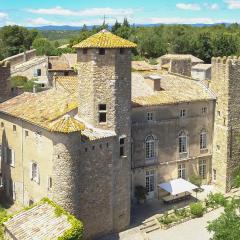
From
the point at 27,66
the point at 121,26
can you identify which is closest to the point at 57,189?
the point at 27,66

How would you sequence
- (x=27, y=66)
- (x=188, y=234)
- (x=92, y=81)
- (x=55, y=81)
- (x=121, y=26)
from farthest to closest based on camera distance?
1. (x=121, y=26)
2. (x=27, y=66)
3. (x=55, y=81)
4. (x=188, y=234)
5. (x=92, y=81)

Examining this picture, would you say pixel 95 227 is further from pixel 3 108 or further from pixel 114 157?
pixel 3 108

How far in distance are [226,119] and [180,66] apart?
1043 centimetres

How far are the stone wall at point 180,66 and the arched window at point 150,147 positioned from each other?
12.1 metres

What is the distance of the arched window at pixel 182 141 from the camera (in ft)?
138

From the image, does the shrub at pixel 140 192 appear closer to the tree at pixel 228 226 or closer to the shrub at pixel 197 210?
the shrub at pixel 197 210

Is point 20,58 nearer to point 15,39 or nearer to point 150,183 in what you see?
point 15,39

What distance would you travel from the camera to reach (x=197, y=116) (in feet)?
140

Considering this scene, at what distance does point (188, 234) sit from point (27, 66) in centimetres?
4806

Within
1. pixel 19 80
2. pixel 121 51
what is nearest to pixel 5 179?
pixel 121 51

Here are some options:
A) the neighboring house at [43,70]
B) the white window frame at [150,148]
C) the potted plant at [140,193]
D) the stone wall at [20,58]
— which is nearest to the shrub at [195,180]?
the white window frame at [150,148]

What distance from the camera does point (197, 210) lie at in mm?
38156

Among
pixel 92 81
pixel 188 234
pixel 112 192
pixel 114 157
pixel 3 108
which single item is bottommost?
pixel 188 234

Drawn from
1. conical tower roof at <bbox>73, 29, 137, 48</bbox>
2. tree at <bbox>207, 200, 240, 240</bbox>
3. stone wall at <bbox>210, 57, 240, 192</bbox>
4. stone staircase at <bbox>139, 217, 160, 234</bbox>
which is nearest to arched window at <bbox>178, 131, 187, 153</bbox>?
stone wall at <bbox>210, 57, 240, 192</bbox>
